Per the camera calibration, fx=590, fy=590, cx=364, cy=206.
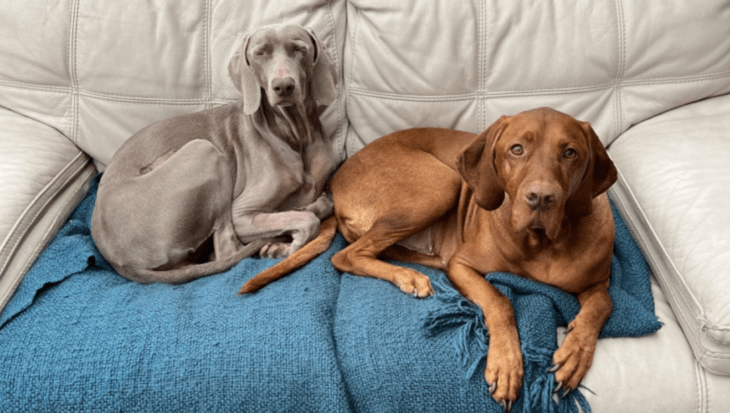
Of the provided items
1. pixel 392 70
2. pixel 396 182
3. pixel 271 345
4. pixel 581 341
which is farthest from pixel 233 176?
pixel 581 341

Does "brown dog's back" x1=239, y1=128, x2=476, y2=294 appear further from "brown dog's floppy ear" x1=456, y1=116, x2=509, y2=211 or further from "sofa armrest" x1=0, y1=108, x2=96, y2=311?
"sofa armrest" x1=0, y1=108, x2=96, y2=311

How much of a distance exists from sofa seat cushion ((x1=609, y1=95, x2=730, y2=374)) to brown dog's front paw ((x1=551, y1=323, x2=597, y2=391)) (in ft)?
1.18

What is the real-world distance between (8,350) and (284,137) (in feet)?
4.34

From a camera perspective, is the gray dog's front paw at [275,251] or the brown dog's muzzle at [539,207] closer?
the brown dog's muzzle at [539,207]

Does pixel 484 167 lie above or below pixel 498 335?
above

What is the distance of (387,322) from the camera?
197 centimetres

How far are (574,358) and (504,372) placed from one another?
24cm

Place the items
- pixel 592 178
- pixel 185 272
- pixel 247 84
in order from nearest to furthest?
1. pixel 592 178
2. pixel 185 272
3. pixel 247 84

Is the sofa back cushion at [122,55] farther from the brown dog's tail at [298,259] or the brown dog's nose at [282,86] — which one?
the brown dog's tail at [298,259]

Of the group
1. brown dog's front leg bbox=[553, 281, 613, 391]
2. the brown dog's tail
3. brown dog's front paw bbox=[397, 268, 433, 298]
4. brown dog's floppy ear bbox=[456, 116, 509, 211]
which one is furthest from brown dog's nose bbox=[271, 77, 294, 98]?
brown dog's front leg bbox=[553, 281, 613, 391]

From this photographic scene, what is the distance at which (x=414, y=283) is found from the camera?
2148mm

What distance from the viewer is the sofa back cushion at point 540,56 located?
8.59ft

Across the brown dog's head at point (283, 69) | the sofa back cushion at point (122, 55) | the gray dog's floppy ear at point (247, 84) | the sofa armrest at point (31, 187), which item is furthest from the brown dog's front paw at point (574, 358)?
the sofa armrest at point (31, 187)

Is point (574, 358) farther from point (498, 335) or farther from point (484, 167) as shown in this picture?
point (484, 167)
